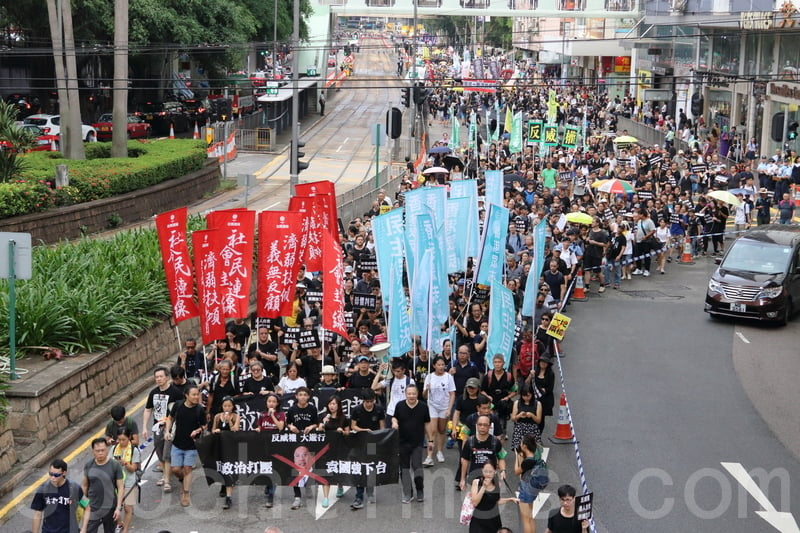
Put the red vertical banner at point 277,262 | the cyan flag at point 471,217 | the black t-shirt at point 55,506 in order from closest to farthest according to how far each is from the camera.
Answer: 1. the black t-shirt at point 55,506
2. the red vertical banner at point 277,262
3. the cyan flag at point 471,217

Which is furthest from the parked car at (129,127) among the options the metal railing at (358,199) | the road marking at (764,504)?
the road marking at (764,504)

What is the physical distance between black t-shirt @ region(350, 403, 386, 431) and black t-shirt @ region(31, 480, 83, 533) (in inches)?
129

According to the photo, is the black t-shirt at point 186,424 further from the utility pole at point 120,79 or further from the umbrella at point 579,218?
the utility pole at point 120,79

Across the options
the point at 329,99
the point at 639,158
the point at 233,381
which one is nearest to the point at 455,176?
the point at 639,158

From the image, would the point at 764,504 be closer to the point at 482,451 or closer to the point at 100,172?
the point at 482,451

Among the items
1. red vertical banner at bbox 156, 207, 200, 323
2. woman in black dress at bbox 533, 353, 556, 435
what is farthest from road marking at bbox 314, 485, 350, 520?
red vertical banner at bbox 156, 207, 200, 323

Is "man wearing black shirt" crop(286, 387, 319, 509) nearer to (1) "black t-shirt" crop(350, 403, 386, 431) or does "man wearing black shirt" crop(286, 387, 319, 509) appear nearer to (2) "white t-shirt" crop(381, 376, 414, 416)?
(1) "black t-shirt" crop(350, 403, 386, 431)

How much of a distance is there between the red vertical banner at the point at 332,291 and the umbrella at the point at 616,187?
14799mm

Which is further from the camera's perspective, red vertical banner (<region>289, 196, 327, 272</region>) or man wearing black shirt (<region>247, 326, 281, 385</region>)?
red vertical banner (<region>289, 196, 327, 272</region>)

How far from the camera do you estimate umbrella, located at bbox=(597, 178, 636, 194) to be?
2861cm

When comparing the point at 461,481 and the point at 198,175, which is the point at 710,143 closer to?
the point at 198,175

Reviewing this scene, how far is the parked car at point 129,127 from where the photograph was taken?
49250 mm

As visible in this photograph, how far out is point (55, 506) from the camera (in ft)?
33.0

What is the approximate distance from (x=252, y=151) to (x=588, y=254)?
111 feet
